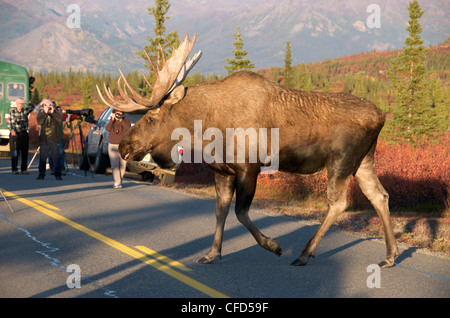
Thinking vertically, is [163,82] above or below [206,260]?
above

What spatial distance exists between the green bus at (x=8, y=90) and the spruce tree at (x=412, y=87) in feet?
76.1

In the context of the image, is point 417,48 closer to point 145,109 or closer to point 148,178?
point 148,178

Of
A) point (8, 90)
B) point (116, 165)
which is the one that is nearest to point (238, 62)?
point (8, 90)

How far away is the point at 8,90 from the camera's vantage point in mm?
25672

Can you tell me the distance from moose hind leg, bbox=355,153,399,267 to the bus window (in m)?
22.4

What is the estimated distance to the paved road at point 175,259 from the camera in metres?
5.27

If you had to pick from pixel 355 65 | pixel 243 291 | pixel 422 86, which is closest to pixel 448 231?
pixel 243 291

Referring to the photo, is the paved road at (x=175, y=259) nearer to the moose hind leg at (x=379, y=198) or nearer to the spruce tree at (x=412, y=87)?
the moose hind leg at (x=379, y=198)

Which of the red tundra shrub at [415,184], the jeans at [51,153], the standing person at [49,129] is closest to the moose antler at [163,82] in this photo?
the red tundra shrub at [415,184]

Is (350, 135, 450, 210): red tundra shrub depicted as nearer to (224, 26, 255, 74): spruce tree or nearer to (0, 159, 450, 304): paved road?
(0, 159, 450, 304): paved road

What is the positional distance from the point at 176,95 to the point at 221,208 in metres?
1.42

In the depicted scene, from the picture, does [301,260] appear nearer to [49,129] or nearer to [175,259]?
[175,259]

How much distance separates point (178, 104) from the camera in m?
6.41

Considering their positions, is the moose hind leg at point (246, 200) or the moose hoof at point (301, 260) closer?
the moose hind leg at point (246, 200)
